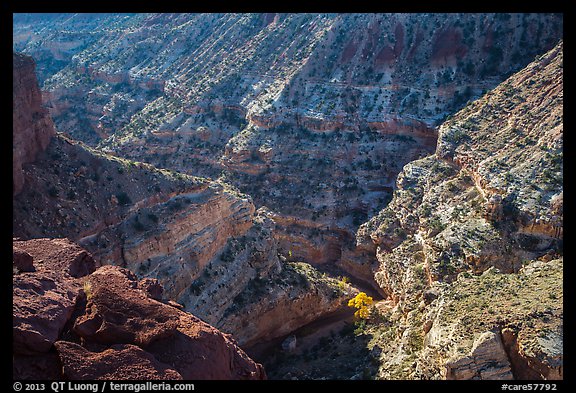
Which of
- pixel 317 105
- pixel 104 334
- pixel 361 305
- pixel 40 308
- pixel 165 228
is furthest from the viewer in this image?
pixel 317 105

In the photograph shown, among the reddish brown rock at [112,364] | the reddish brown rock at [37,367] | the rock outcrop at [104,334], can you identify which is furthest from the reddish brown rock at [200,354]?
the reddish brown rock at [37,367]

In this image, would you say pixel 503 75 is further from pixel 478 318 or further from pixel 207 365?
pixel 207 365

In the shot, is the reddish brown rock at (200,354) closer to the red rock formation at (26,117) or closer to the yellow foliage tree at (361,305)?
the red rock formation at (26,117)

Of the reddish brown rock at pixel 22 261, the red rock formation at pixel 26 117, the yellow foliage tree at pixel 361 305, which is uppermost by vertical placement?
the red rock formation at pixel 26 117

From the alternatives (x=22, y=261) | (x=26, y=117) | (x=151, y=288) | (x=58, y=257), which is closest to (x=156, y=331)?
(x=151, y=288)

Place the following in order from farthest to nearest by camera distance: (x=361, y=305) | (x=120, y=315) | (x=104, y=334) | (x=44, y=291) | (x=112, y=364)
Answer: (x=361, y=305) < (x=44, y=291) < (x=120, y=315) < (x=104, y=334) < (x=112, y=364)

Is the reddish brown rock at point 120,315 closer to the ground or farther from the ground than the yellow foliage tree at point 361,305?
farther from the ground

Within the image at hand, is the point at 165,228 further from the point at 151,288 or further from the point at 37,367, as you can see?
the point at 37,367

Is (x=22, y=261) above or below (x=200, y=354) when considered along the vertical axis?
above
